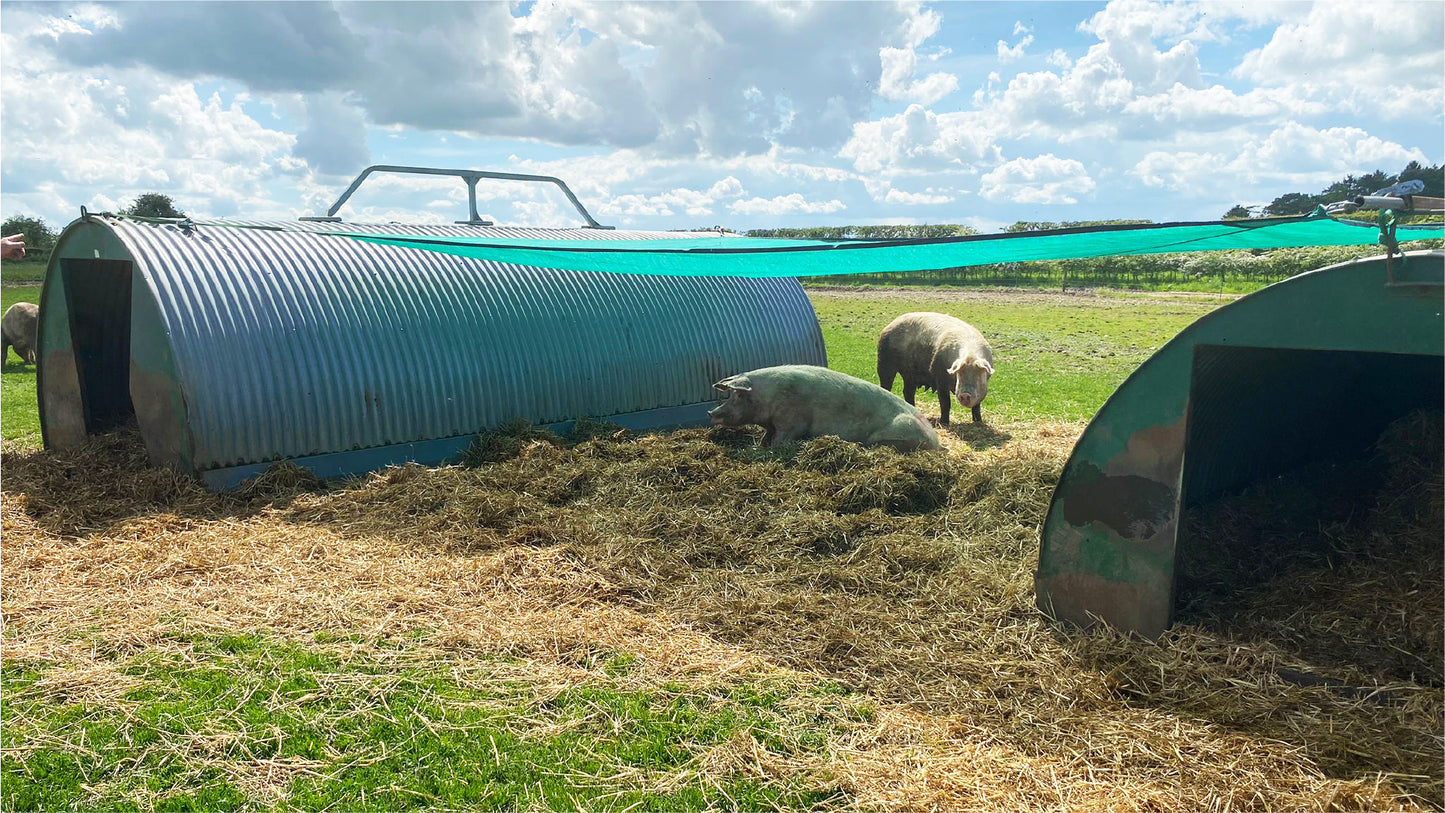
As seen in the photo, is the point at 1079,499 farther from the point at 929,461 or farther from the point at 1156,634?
the point at 929,461

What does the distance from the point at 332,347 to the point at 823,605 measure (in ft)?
22.1

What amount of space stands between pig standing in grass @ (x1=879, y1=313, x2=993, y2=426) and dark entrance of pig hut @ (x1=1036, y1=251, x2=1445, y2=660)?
5.75m

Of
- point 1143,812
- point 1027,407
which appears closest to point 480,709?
point 1143,812

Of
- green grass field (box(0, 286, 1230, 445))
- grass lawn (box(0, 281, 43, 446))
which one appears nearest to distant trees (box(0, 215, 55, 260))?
green grass field (box(0, 286, 1230, 445))

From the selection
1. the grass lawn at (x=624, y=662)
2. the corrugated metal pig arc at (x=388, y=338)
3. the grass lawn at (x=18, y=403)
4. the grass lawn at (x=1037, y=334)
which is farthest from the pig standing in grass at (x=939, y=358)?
the grass lawn at (x=18, y=403)

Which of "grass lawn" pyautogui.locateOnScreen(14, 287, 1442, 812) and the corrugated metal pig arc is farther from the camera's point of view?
the corrugated metal pig arc

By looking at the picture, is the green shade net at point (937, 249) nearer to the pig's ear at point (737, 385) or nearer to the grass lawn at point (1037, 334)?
the pig's ear at point (737, 385)

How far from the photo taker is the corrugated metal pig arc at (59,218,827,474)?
376 inches

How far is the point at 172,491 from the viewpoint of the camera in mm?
9016

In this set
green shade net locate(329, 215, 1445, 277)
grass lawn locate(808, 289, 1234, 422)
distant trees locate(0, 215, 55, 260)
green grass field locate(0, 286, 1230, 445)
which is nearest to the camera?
green shade net locate(329, 215, 1445, 277)

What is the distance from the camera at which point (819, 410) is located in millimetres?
10586

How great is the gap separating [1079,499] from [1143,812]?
194 centimetres

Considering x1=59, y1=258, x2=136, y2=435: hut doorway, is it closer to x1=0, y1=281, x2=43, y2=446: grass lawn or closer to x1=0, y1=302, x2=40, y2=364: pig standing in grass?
x1=0, y1=281, x2=43, y2=446: grass lawn

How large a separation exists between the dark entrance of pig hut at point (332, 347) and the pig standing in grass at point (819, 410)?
2370 millimetres
